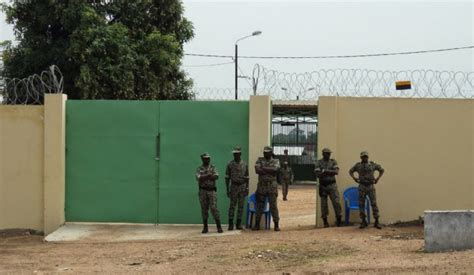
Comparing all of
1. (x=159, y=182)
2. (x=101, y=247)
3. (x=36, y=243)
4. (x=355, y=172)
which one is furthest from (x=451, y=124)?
(x=36, y=243)

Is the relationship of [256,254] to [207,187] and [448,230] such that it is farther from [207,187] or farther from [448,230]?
[207,187]

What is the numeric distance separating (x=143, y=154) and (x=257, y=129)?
6.63 ft

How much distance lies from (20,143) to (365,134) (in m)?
5.86

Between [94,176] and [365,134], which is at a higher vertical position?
[365,134]

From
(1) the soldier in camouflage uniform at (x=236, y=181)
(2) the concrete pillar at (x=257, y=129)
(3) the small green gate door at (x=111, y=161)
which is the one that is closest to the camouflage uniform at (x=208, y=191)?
(1) the soldier in camouflage uniform at (x=236, y=181)

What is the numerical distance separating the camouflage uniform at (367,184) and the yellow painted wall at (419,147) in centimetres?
54

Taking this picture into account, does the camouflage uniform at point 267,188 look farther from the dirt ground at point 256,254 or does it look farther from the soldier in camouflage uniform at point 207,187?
the soldier in camouflage uniform at point 207,187

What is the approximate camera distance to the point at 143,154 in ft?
34.6

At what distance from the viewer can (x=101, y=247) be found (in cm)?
854

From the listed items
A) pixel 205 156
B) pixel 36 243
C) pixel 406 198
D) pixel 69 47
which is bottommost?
pixel 36 243

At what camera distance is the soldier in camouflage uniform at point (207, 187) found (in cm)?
961

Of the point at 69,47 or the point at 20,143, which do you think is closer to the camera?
the point at 20,143

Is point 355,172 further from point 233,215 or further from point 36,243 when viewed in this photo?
point 36,243

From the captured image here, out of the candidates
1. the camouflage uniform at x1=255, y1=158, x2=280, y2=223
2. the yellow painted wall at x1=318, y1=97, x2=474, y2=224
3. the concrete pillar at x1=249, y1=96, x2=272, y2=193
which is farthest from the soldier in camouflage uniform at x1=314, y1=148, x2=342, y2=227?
the concrete pillar at x1=249, y1=96, x2=272, y2=193
